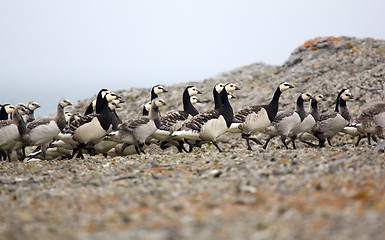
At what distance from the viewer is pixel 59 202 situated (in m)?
7.47

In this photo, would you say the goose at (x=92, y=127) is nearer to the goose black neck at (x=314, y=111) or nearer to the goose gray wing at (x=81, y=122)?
the goose gray wing at (x=81, y=122)

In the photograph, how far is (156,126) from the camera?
1669 centimetres

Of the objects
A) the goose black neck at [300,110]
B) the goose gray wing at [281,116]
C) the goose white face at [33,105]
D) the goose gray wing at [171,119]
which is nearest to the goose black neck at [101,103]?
the goose gray wing at [171,119]

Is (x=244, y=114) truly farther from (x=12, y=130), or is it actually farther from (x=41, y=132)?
(x=12, y=130)

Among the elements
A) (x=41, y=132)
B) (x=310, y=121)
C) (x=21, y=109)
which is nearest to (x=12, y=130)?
(x=41, y=132)

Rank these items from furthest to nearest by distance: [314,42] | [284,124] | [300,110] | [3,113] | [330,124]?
[314,42] < [3,113] < [330,124] < [300,110] < [284,124]

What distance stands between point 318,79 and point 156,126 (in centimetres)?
1729

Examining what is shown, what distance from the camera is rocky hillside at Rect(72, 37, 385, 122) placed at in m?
27.2

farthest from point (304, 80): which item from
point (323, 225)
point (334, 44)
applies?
point (323, 225)

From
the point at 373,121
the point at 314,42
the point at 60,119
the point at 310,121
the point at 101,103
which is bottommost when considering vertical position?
the point at 373,121

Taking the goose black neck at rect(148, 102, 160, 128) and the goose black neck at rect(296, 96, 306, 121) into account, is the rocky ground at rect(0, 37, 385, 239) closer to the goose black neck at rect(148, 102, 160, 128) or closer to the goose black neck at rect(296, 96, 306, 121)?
the goose black neck at rect(148, 102, 160, 128)

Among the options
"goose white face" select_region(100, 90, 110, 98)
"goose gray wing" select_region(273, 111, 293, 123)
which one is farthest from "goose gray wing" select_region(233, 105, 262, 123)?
"goose white face" select_region(100, 90, 110, 98)

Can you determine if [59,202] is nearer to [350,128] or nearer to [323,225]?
[323,225]

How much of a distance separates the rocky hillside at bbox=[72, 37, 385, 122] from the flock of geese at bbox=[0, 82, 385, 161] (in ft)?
20.8
